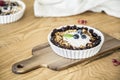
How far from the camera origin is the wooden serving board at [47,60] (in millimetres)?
692

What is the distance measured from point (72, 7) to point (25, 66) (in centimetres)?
41

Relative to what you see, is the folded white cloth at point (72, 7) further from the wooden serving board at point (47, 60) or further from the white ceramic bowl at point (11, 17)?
the wooden serving board at point (47, 60)

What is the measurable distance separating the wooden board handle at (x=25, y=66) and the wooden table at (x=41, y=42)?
11 millimetres

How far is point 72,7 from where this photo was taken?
101 cm

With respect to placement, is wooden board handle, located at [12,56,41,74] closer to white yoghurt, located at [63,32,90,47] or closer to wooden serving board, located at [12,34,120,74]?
wooden serving board, located at [12,34,120,74]

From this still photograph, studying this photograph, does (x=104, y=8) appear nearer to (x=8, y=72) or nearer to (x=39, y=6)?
(x=39, y=6)

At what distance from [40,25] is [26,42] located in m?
0.14

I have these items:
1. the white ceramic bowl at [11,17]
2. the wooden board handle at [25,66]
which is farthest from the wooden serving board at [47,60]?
the white ceramic bowl at [11,17]

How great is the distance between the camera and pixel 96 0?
3.27 feet

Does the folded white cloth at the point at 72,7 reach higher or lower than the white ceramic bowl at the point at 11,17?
higher

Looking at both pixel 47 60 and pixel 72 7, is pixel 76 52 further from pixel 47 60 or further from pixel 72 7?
pixel 72 7

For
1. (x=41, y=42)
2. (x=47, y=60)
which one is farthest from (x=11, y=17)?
(x=47, y=60)

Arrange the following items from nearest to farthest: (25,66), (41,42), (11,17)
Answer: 1. (25,66)
2. (41,42)
3. (11,17)

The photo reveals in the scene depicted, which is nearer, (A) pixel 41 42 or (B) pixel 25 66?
(B) pixel 25 66
